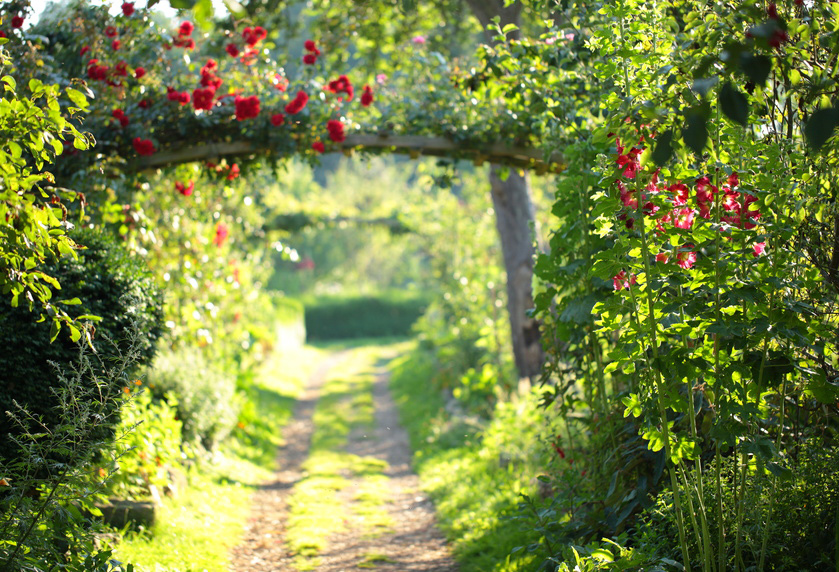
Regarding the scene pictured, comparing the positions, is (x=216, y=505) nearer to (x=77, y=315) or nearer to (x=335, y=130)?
(x=77, y=315)

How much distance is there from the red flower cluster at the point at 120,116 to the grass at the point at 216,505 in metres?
2.60

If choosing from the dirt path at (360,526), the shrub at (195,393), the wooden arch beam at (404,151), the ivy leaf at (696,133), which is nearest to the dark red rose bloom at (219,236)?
the shrub at (195,393)

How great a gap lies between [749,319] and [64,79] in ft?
14.2

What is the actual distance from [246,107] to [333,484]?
11.2ft

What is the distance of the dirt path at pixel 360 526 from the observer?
4332 millimetres

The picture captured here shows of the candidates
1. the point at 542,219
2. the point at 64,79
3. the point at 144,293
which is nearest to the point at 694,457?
the point at 144,293

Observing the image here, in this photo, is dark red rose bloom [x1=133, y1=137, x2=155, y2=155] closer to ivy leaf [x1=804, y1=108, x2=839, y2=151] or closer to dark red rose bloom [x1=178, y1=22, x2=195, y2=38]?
dark red rose bloom [x1=178, y1=22, x2=195, y2=38]

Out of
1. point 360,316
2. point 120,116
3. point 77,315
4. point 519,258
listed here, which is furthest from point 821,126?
point 360,316

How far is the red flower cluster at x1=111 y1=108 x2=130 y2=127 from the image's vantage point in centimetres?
464

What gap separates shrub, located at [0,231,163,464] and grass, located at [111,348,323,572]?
3.17 ft

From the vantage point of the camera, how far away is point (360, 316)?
23.0m

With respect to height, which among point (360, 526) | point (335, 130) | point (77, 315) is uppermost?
point (335, 130)

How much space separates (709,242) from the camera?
270cm

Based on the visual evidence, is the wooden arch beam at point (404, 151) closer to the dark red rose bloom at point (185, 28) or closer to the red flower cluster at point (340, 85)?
the red flower cluster at point (340, 85)
